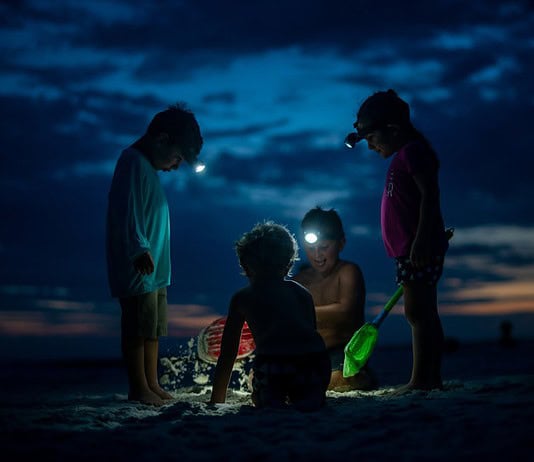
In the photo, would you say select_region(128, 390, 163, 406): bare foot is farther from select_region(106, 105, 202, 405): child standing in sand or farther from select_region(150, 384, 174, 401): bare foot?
select_region(150, 384, 174, 401): bare foot

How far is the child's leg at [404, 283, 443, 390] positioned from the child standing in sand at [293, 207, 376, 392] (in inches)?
34.5

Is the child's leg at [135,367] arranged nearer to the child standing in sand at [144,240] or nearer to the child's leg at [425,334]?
the child standing in sand at [144,240]

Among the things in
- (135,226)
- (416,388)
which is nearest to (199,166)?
(135,226)

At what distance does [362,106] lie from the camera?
4715 mm

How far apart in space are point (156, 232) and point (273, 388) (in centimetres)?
157

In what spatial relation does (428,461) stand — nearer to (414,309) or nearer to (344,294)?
(414,309)

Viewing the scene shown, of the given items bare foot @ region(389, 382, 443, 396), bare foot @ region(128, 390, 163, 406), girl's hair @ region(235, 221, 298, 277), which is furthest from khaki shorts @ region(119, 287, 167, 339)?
bare foot @ region(389, 382, 443, 396)

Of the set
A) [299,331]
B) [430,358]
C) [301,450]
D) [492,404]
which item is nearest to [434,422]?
[492,404]

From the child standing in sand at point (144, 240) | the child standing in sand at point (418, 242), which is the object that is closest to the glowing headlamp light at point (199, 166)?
the child standing in sand at point (144, 240)

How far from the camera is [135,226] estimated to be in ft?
14.3

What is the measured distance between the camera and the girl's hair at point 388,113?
4594mm

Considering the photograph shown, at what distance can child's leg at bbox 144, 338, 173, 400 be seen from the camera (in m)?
4.57

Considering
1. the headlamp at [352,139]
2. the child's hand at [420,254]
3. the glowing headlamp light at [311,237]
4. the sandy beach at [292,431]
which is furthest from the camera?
the glowing headlamp light at [311,237]

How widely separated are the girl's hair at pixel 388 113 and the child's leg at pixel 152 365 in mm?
2191
